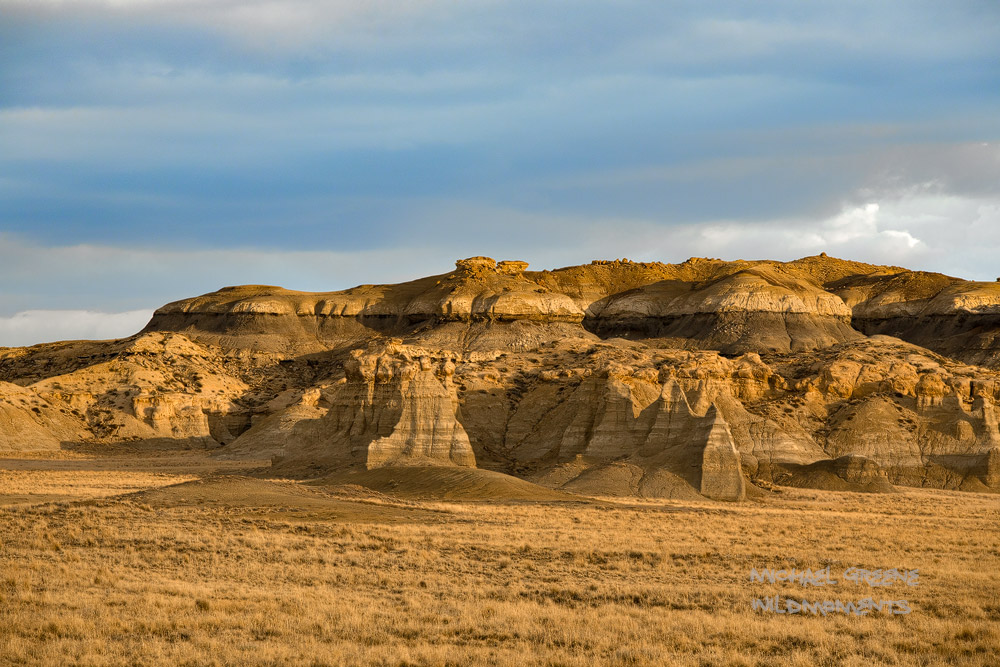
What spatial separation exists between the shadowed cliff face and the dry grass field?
43.3 ft

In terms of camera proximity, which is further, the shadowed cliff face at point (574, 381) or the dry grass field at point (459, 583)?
the shadowed cliff face at point (574, 381)

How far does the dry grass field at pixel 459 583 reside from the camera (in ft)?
56.5

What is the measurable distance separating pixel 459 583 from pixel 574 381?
41439 mm

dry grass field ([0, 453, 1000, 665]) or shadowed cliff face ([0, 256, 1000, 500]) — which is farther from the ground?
shadowed cliff face ([0, 256, 1000, 500])

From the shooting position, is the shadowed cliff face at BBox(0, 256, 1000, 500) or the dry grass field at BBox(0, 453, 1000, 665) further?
the shadowed cliff face at BBox(0, 256, 1000, 500)

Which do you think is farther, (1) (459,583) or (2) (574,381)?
(2) (574,381)

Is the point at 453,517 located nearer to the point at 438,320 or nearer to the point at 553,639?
the point at 553,639

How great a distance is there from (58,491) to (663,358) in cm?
3694

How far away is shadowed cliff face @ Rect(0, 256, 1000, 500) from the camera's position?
54969 millimetres

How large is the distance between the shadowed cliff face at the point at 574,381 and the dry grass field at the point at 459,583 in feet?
43.3

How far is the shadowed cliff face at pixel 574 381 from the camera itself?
55.0 meters

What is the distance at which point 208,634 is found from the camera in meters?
17.9

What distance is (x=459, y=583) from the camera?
23.5 m

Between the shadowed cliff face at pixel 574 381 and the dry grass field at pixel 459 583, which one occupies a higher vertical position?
the shadowed cliff face at pixel 574 381
